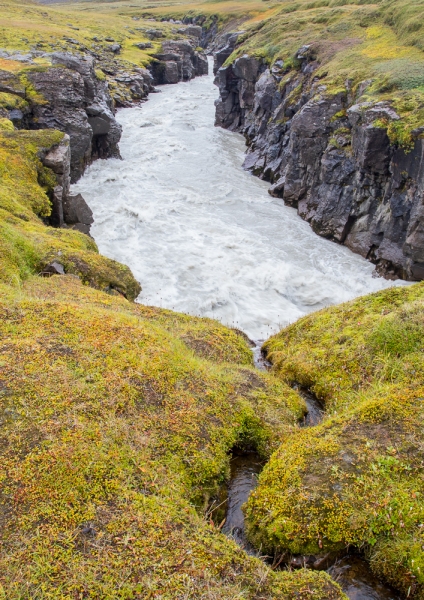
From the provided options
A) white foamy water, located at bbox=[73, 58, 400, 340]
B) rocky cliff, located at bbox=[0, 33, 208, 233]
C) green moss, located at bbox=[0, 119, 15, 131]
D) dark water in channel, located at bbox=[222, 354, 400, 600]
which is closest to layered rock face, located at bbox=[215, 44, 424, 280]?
white foamy water, located at bbox=[73, 58, 400, 340]

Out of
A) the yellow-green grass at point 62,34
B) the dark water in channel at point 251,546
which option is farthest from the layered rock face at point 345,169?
the yellow-green grass at point 62,34

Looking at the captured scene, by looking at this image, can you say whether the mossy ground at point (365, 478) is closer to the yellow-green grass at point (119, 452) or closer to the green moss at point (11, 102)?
the yellow-green grass at point (119, 452)

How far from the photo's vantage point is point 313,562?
19.5 feet

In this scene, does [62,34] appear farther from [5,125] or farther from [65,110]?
[5,125]

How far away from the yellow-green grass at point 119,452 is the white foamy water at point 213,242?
795 cm

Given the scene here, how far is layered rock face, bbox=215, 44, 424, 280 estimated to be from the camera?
22.4 meters

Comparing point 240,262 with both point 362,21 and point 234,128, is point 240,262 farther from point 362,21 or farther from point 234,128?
point 362,21

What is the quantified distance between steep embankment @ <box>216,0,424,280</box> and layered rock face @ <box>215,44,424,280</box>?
62mm

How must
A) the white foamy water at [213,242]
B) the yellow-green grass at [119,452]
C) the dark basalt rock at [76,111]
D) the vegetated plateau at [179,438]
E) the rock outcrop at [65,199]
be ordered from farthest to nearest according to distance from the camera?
the dark basalt rock at [76,111] < the rock outcrop at [65,199] < the white foamy water at [213,242] < the vegetated plateau at [179,438] < the yellow-green grass at [119,452]

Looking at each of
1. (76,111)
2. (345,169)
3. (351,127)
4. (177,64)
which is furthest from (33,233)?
(177,64)

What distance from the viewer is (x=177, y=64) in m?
79.4

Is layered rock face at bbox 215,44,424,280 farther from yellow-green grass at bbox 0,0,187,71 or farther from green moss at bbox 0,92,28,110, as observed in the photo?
yellow-green grass at bbox 0,0,187,71

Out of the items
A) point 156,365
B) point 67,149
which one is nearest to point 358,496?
point 156,365

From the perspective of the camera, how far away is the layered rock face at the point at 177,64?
77500 mm
